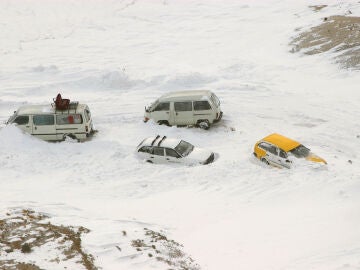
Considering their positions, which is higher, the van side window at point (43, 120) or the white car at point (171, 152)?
the van side window at point (43, 120)

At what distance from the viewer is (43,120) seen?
2041 cm

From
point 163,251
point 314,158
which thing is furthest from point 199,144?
point 163,251

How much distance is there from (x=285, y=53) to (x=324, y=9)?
1320cm

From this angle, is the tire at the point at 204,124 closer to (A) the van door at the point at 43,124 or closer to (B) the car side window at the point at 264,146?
(B) the car side window at the point at 264,146

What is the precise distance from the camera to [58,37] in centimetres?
4281

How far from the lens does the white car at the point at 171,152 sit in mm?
17875

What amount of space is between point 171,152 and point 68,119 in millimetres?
5836

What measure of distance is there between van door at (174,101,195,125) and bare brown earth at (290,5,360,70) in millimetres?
14195

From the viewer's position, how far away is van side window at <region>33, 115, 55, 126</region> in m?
20.4

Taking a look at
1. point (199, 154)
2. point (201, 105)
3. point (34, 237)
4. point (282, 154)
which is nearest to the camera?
point (34, 237)

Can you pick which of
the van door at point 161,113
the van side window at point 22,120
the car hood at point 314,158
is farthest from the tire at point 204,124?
the van side window at point 22,120

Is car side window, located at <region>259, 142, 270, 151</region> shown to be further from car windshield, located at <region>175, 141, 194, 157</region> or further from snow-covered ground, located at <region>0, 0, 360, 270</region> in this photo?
car windshield, located at <region>175, 141, 194, 157</region>

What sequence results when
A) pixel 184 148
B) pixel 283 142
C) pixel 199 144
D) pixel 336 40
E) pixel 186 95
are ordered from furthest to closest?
pixel 336 40 < pixel 186 95 < pixel 199 144 < pixel 184 148 < pixel 283 142

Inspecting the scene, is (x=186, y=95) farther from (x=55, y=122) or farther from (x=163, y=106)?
(x=55, y=122)
